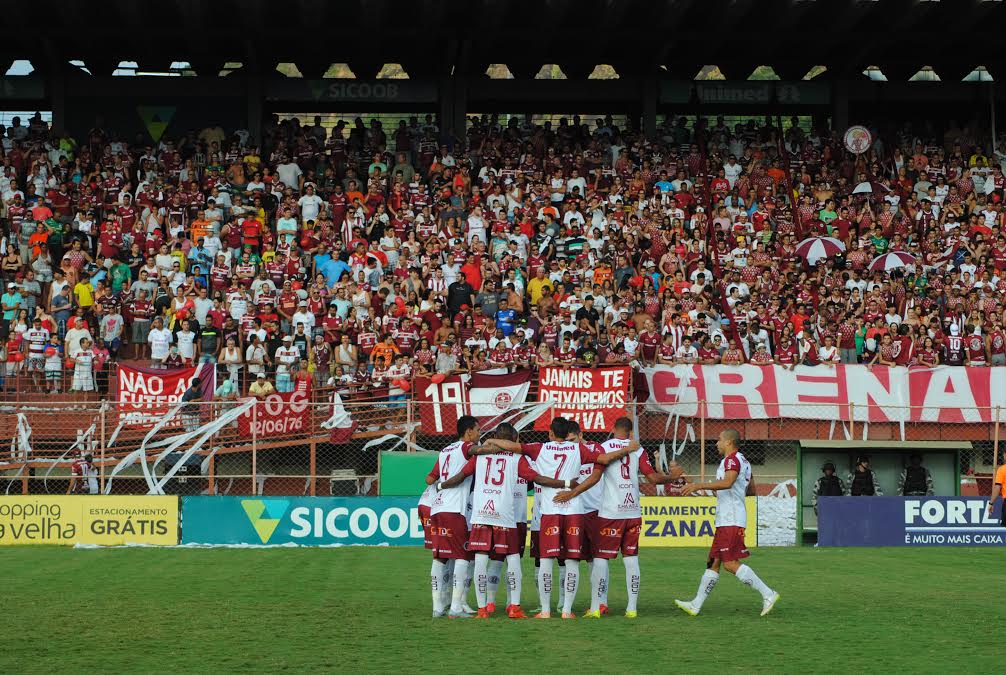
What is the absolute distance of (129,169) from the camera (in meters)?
35.0

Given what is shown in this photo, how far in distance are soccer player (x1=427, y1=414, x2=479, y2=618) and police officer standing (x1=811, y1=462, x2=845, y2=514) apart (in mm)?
13074

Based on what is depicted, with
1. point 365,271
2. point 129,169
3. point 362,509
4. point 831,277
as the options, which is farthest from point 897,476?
point 129,169

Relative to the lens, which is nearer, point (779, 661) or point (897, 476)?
point (779, 661)

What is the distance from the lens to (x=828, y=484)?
2477 centimetres

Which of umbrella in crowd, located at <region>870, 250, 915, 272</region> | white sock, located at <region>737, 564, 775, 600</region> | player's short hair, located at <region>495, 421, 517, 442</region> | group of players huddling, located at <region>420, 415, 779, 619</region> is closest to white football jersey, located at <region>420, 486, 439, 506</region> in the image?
group of players huddling, located at <region>420, 415, 779, 619</region>

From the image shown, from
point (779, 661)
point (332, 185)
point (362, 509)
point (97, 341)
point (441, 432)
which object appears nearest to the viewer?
point (779, 661)

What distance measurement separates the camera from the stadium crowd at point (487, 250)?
2806 centimetres

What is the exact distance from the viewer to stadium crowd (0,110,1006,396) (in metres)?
28.1

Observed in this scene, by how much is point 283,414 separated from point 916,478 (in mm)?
12087

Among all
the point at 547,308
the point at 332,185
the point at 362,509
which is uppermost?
the point at 332,185

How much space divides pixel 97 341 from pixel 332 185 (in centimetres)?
855

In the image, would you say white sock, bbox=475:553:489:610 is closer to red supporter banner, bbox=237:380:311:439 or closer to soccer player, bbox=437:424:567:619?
soccer player, bbox=437:424:567:619

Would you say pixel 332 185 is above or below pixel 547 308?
above

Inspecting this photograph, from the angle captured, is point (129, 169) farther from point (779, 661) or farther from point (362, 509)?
point (779, 661)
